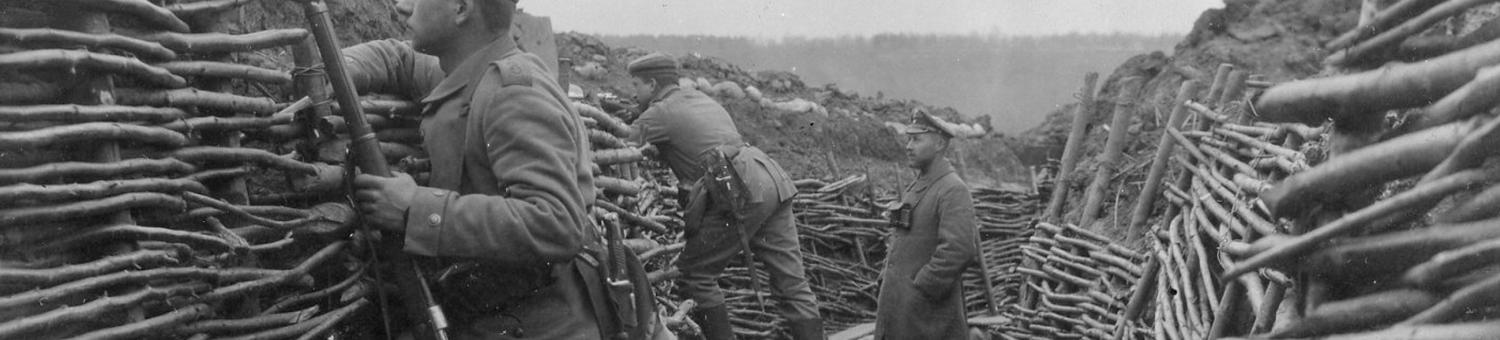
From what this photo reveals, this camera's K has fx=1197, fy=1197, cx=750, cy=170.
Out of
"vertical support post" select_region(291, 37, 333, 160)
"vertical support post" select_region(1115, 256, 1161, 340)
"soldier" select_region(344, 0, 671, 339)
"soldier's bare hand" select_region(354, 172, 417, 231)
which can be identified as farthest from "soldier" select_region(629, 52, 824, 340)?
"soldier's bare hand" select_region(354, 172, 417, 231)

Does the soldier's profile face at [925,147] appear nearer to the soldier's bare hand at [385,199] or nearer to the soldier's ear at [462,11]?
the soldier's ear at [462,11]

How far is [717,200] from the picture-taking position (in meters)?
5.81

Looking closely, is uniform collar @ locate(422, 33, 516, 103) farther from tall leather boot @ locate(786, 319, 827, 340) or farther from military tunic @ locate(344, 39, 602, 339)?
tall leather boot @ locate(786, 319, 827, 340)

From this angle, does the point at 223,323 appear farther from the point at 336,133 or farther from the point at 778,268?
the point at 778,268

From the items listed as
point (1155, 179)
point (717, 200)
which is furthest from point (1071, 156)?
point (717, 200)

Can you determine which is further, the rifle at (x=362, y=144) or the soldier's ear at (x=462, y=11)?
the soldier's ear at (x=462, y=11)

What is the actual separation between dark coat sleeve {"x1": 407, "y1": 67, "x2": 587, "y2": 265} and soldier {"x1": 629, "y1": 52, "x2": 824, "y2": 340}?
329 centimetres

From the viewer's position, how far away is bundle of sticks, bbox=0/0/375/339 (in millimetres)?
1919

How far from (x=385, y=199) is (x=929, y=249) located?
3.84 meters

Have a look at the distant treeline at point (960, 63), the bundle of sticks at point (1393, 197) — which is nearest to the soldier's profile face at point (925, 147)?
the bundle of sticks at point (1393, 197)

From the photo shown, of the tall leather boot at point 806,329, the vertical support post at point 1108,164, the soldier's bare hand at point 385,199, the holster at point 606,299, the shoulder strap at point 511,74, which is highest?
the shoulder strap at point 511,74

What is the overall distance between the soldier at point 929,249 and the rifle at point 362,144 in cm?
349

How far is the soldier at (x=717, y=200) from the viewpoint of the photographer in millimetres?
5855

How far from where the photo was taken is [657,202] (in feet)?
21.6
